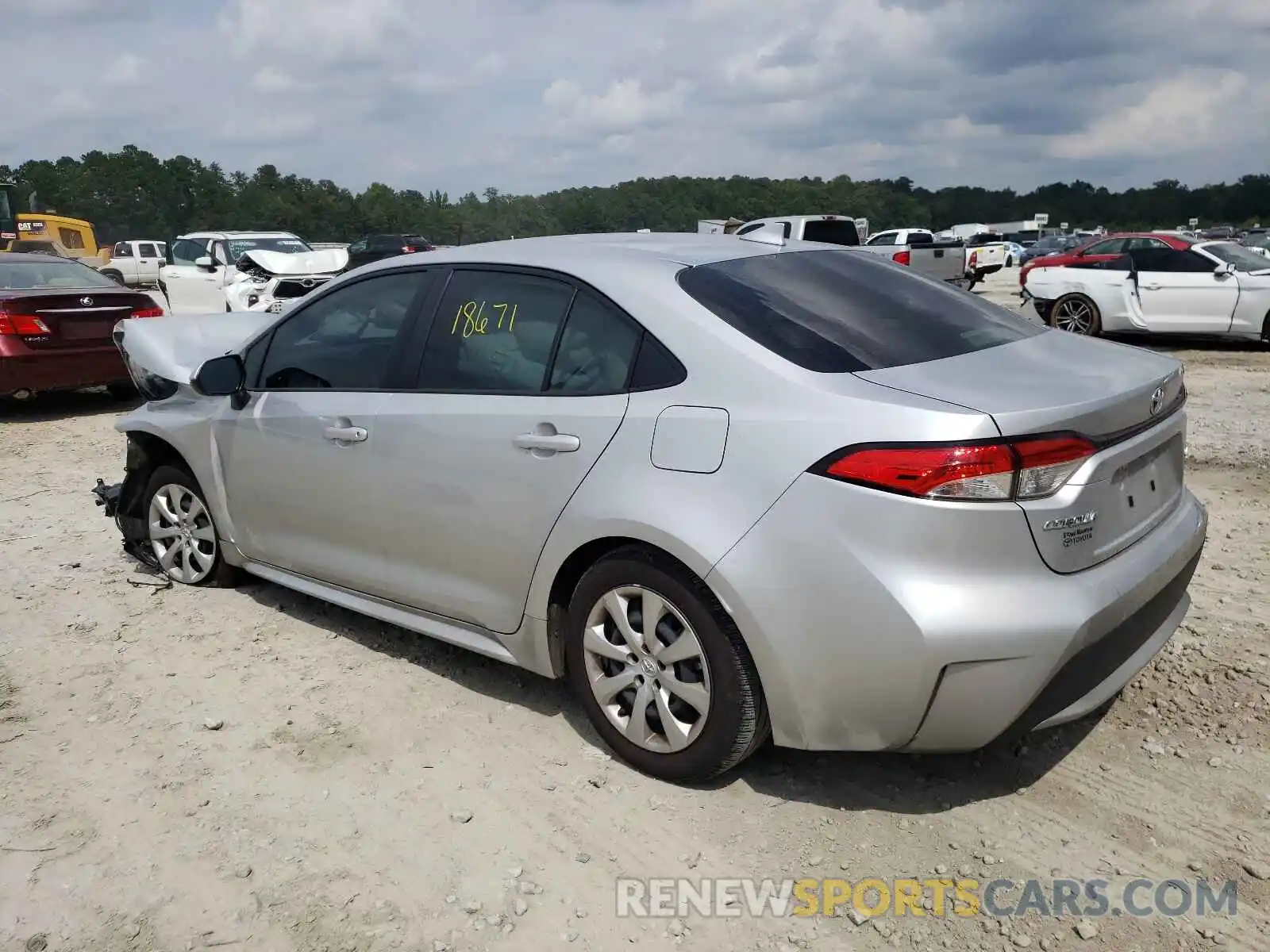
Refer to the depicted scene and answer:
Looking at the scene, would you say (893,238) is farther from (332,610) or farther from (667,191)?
(332,610)

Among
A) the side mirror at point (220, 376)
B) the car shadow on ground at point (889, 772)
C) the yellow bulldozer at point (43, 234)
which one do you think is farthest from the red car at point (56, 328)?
the yellow bulldozer at point (43, 234)

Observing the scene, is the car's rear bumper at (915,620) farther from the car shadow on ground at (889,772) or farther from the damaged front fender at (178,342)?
the damaged front fender at (178,342)

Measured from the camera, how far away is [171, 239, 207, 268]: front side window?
14883 mm

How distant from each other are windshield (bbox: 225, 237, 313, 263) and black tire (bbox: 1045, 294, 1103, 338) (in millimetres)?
10430

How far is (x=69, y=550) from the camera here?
561cm

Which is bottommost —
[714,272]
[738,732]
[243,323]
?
[738,732]

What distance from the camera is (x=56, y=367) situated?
9203 mm

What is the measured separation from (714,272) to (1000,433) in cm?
113

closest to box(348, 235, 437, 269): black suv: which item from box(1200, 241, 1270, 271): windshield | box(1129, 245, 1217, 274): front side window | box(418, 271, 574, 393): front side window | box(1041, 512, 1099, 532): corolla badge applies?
box(1129, 245, 1217, 274): front side window

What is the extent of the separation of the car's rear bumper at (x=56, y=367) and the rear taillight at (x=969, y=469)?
8.70 meters

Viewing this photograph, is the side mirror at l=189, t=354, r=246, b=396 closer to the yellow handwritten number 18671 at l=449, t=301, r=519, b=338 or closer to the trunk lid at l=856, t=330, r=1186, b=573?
the yellow handwritten number 18671 at l=449, t=301, r=519, b=338

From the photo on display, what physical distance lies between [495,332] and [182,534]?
7.80 feet

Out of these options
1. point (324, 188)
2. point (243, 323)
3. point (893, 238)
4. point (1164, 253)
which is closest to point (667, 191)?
point (893, 238)

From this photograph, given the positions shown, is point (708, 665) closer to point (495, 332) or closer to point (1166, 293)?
point (495, 332)
